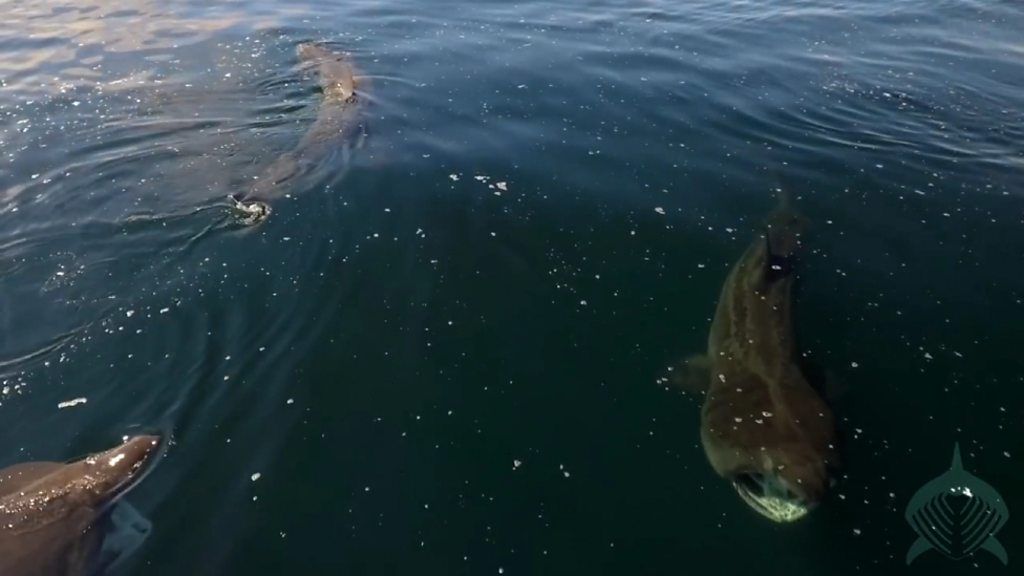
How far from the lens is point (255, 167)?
1010cm

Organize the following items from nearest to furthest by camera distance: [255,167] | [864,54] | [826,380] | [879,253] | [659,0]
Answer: [826,380]
[879,253]
[255,167]
[864,54]
[659,0]

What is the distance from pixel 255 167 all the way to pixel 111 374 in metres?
4.01

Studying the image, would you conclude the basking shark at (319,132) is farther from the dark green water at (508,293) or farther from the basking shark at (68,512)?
the basking shark at (68,512)

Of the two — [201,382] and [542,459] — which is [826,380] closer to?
[542,459]

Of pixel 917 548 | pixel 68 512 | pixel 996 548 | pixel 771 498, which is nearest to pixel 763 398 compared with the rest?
pixel 771 498

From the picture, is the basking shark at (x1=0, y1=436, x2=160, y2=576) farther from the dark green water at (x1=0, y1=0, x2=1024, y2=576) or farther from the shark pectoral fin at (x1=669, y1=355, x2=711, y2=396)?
the shark pectoral fin at (x1=669, y1=355, x2=711, y2=396)

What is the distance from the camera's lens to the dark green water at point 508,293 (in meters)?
5.81

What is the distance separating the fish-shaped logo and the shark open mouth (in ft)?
2.77

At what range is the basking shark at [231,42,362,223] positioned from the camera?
30.6 feet

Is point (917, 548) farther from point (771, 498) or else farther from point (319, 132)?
point (319, 132)

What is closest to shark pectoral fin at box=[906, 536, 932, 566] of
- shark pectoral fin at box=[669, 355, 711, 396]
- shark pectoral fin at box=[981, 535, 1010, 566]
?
shark pectoral fin at box=[981, 535, 1010, 566]

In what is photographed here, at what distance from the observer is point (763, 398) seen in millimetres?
6668

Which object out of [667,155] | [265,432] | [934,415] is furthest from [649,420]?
[667,155]

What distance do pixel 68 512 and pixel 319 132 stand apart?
6566 millimetres
